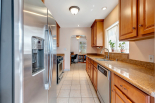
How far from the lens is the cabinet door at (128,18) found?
1.03 meters

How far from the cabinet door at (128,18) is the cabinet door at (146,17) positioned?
0.08 metres

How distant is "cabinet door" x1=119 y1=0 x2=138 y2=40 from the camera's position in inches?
40.4

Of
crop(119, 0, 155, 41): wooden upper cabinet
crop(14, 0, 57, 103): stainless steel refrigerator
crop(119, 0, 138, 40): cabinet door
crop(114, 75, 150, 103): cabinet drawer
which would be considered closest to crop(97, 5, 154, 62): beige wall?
crop(119, 0, 155, 41): wooden upper cabinet

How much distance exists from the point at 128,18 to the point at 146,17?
0.32 m

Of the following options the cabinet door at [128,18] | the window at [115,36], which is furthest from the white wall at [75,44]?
the cabinet door at [128,18]

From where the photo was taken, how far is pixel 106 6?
2.16 meters

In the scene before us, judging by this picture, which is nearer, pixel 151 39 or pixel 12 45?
pixel 12 45

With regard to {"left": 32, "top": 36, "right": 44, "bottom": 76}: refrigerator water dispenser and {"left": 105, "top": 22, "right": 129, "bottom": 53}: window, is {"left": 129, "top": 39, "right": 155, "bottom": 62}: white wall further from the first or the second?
{"left": 32, "top": 36, "right": 44, "bottom": 76}: refrigerator water dispenser

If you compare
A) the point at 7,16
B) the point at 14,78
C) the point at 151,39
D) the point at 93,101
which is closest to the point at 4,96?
the point at 14,78

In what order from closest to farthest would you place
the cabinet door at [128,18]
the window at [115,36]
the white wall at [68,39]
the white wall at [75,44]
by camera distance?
the cabinet door at [128,18] < the window at [115,36] < the white wall at [68,39] < the white wall at [75,44]

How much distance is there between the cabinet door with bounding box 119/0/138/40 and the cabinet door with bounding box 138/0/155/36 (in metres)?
0.08

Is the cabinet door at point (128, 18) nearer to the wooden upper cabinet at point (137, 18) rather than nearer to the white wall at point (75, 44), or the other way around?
the wooden upper cabinet at point (137, 18)

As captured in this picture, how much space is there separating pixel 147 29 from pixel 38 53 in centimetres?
137

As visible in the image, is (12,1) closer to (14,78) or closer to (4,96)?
(14,78)
